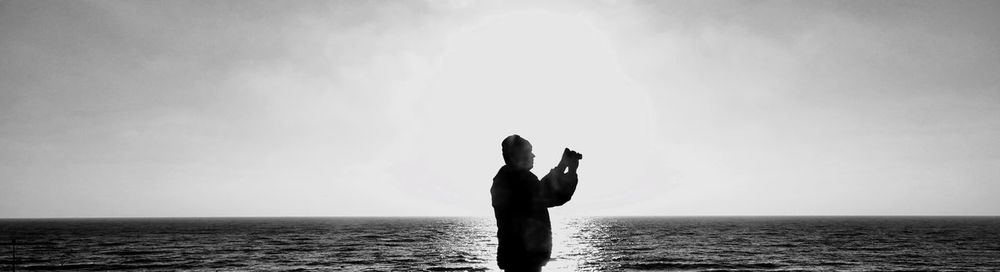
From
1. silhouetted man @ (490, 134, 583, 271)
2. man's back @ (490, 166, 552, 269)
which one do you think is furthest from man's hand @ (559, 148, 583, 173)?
man's back @ (490, 166, 552, 269)

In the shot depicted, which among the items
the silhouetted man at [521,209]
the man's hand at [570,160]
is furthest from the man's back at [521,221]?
the man's hand at [570,160]

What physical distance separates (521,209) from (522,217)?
0.05m

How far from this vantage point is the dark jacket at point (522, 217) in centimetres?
393

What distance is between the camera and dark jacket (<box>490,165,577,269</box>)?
3934mm

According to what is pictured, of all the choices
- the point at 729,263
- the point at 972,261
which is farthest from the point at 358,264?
the point at 972,261

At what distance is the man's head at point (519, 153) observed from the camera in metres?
4.00

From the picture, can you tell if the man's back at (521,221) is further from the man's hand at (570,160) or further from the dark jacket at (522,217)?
the man's hand at (570,160)

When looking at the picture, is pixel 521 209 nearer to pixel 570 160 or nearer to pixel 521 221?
pixel 521 221

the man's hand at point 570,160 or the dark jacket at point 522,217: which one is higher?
the man's hand at point 570,160

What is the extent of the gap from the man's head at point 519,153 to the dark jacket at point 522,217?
47 mm

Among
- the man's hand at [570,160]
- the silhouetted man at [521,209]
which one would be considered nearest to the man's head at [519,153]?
the silhouetted man at [521,209]

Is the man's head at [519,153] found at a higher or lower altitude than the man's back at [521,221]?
higher

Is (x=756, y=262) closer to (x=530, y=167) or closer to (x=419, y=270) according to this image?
(x=419, y=270)

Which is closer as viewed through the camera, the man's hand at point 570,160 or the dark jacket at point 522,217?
the man's hand at point 570,160
